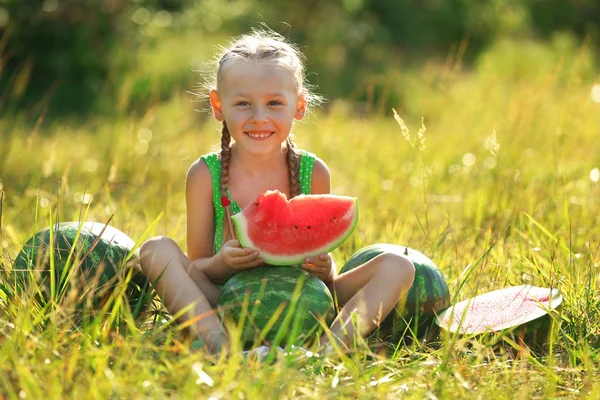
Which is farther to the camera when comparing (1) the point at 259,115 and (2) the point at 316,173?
(2) the point at 316,173

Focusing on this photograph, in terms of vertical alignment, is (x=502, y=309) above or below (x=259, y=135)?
below

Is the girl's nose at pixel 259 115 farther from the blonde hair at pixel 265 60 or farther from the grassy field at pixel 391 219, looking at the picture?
the grassy field at pixel 391 219

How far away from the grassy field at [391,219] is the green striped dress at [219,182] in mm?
412

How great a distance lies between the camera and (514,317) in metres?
3.81

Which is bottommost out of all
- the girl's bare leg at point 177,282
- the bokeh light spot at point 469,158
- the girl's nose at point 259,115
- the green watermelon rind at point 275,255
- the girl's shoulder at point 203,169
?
the girl's bare leg at point 177,282

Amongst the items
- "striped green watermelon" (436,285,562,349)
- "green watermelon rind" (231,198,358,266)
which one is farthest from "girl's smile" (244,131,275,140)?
"striped green watermelon" (436,285,562,349)

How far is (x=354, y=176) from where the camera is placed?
734cm

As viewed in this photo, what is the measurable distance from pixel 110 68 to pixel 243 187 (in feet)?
25.8

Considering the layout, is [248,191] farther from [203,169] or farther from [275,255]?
[275,255]

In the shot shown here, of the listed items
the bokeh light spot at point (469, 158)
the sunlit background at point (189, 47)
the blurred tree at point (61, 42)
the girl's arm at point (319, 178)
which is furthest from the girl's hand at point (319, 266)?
the blurred tree at point (61, 42)

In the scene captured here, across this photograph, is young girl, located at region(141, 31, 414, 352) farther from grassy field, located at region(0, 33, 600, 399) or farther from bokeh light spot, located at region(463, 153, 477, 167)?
bokeh light spot, located at region(463, 153, 477, 167)

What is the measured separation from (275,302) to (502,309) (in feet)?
3.66

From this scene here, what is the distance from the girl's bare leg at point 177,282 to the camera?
3711 millimetres

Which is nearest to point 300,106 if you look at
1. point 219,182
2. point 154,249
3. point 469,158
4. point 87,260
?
point 219,182
